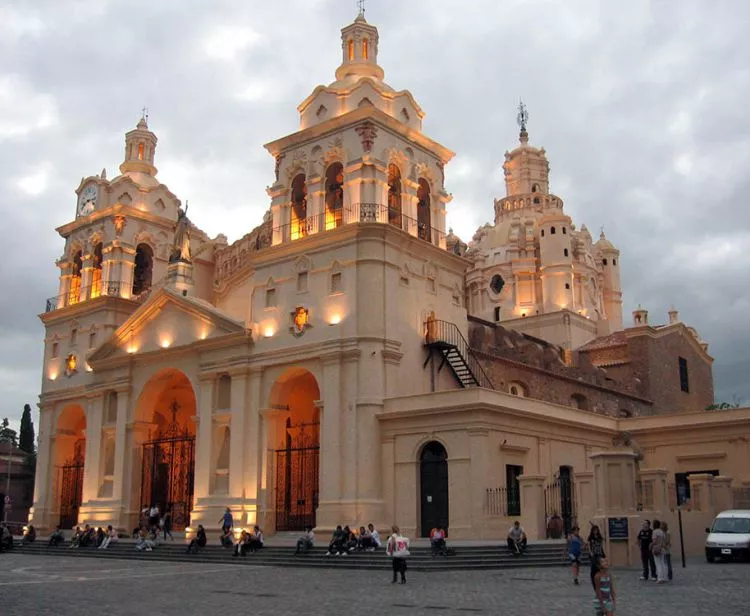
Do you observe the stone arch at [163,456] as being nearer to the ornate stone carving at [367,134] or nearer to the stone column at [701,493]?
the ornate stone carving at [367,134]

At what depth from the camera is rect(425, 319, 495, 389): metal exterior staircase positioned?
3447cm

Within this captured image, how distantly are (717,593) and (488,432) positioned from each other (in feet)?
41.7

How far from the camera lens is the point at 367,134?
3475cm

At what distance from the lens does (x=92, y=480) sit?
40.6 m

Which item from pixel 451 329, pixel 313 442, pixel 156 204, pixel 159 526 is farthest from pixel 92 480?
pixel 451 329

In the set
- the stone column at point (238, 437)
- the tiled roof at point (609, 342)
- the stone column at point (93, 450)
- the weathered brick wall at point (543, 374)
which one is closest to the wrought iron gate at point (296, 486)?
the stone column at point (238, 437)

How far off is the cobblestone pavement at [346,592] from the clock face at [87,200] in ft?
82.3

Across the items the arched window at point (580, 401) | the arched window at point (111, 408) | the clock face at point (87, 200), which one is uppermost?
the clock face at point (87, 200)

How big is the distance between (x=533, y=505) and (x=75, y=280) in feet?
95.8

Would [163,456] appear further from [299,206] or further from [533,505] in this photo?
[533,505]

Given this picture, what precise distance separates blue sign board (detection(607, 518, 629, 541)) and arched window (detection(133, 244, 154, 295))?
2964 cm

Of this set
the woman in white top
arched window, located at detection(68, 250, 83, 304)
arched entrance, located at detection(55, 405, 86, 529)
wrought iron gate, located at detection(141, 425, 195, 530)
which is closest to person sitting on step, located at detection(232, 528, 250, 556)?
the woman in white top

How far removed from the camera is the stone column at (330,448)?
102 feet

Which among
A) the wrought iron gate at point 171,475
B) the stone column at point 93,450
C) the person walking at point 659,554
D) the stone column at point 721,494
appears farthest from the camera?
the stone column at point 93,450
